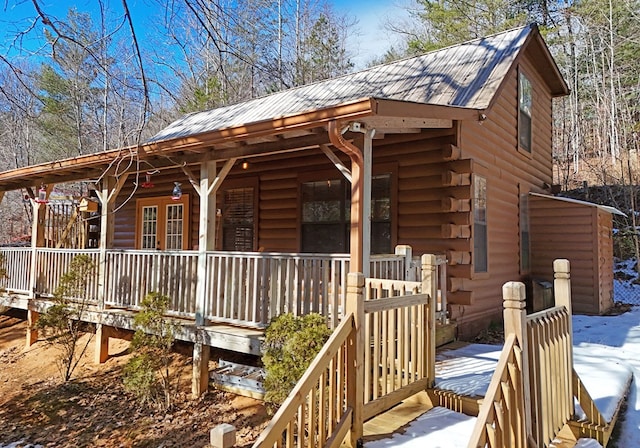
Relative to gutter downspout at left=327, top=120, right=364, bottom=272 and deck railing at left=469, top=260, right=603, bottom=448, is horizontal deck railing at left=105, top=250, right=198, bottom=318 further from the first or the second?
deck railing at left=469, top=260, right=603, bottom=448

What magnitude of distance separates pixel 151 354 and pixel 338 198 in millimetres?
3840

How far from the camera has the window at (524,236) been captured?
888 centimetres

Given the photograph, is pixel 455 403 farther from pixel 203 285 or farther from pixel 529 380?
pixel 203 285

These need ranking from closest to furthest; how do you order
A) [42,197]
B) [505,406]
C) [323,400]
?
[505,406]
[323,400]
[42,197]

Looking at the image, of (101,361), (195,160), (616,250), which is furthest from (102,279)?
(616,250)

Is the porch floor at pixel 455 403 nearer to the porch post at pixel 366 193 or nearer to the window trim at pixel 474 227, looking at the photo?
the porch post at pixel 366 193

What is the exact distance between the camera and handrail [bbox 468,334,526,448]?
8.00 feet

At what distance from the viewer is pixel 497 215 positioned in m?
7.70

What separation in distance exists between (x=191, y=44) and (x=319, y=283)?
337 centimetres

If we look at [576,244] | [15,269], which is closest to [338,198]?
[576,244]

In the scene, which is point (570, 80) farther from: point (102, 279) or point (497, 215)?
point (102, 279)

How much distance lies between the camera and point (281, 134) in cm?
520

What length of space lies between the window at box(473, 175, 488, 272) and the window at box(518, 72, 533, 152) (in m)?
2.61

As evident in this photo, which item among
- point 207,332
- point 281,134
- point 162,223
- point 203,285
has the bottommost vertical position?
point 207,332
